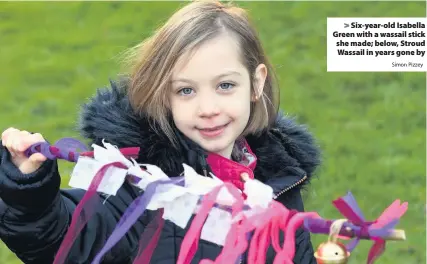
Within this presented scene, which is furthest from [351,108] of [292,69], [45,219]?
[45,219]

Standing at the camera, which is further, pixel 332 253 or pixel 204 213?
pixel 204 213

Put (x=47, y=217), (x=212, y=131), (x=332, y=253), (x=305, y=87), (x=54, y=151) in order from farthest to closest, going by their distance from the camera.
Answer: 1. (x=305, y=87)
2. (x=212, y=131)
3. (x=47, y=217)
4. (x=54, y=151)
5. (x=332, y=253)

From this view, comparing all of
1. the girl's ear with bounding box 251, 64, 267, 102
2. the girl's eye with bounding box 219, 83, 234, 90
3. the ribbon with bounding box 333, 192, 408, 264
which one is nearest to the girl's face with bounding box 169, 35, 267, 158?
the girl's eye with bounding box 219, 83, 234, 90

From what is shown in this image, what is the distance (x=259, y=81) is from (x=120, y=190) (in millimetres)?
451

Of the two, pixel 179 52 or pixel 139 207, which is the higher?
pixel 179 52

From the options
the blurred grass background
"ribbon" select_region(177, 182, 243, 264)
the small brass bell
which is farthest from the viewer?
the blurred grass background

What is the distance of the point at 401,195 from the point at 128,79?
251 cm

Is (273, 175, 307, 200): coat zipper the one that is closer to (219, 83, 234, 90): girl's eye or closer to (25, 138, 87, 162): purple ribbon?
(219, 83, 234, 90): girl's eye

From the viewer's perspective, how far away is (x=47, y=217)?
2.47 metres

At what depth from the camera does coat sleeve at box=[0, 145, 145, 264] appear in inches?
94.9

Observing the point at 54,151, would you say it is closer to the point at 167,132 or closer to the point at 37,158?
the point at 37,158

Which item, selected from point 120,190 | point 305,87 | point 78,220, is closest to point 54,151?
point 78,220

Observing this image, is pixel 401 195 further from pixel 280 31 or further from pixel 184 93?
pixel 184 93

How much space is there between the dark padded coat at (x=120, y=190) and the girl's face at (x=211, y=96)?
0.16 ft
